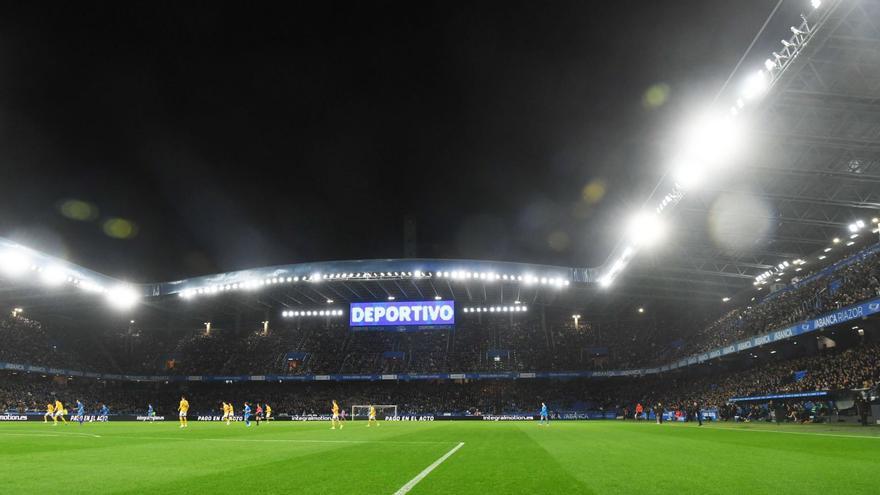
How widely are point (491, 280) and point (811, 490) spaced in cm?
5055

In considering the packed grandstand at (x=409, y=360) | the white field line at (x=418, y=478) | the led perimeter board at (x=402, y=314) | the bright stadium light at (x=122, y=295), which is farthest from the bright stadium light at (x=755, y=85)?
the bright stadium light at (x=122, y=295)

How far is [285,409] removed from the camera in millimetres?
63719

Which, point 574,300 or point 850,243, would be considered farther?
point 574,300

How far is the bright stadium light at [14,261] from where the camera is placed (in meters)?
43.5

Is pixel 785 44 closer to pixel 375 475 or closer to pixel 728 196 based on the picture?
pixel 728 196

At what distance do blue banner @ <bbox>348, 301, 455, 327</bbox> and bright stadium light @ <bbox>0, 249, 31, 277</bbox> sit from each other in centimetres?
3232

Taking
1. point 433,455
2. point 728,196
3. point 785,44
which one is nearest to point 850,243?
point 728,196

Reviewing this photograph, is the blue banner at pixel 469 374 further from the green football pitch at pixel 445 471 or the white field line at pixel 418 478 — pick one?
the white field line at pixel 418 478

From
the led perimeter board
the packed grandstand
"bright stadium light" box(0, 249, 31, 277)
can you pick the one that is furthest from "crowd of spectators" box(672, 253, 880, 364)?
"bright stadium light" box(0, 249, 31, 277)

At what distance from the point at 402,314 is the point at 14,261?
3693cm

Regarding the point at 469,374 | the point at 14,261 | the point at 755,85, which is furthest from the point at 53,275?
the point at 755,85

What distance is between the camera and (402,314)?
65.5 metres

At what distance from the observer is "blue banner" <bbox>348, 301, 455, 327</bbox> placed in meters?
64.7

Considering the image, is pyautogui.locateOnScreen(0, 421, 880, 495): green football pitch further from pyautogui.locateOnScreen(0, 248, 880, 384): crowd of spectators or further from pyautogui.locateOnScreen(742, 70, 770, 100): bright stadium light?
pyautogui.locateOnScreen(0, 248, 880, 384): crowd of spectators
